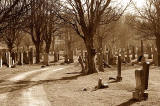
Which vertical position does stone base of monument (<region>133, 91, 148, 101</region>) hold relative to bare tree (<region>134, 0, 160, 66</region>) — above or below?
below

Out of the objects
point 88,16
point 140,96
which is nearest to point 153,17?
point 88,16

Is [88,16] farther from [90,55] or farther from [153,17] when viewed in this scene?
[153,17]

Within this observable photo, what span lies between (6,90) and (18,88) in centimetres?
65

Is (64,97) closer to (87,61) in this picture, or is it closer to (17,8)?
(17,8)

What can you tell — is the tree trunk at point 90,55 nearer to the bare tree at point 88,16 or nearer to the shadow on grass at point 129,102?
the bare tree at point 88,16

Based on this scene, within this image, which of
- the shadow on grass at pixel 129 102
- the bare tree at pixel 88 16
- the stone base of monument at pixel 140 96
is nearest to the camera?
the shadow on grass at pixel 129 102

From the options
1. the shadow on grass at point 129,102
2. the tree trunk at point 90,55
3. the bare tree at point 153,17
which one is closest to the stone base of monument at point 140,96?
the shadow on grass at point 129,102

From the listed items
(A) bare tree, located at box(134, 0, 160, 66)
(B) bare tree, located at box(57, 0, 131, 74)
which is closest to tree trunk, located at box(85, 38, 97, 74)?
(B) bare tree, located at box(57, 0, 131, 74)

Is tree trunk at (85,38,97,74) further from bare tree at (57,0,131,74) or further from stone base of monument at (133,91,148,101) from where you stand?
stone base of monument at (133,91,148,101)

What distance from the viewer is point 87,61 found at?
21.4 m

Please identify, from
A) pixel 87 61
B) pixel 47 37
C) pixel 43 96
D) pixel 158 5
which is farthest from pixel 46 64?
pixel 43 96

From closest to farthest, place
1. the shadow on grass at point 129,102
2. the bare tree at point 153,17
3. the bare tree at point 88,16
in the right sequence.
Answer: the shadow on grass at point 129,102 < the bare tree at point 88,16 < the bare tree at point 153,17

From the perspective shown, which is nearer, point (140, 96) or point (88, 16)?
point (140, 96)

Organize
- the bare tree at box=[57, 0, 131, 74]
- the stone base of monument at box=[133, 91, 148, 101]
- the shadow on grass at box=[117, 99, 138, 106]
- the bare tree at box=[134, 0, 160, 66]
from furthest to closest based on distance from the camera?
1. the bare tree at box=[134, 0, 160, 66]
2. the bare tree at box=[57, 0, 131, 74]
3. the stone base of monument at box=[133, 91, 148, 101]
4. the shadow on grass at box=[117, 99, 138, 106]
